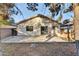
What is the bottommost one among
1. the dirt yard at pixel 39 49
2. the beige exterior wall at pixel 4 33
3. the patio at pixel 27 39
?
the dirt yard at pixel 39 49

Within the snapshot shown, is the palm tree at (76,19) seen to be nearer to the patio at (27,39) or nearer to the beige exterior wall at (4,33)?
the patio at (27,39)

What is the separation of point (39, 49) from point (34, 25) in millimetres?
161

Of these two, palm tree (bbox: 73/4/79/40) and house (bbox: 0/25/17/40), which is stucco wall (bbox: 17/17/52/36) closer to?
house (bbox: 0/25/17/40)

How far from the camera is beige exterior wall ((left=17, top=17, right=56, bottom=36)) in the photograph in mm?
966

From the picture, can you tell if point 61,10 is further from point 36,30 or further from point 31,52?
point 31,52

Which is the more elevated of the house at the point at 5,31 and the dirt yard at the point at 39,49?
the house at the point at 5,31

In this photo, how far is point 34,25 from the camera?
0.97 meters

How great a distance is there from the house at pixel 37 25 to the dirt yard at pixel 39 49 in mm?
79

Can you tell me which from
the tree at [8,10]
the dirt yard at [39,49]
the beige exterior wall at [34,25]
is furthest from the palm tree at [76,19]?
the tree at [8,10]

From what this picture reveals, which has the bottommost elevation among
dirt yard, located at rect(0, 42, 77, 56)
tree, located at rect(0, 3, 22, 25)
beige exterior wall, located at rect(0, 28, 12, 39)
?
dirt yard, located at rect(0, 42, 77, 56)

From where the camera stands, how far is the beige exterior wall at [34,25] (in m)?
0.97

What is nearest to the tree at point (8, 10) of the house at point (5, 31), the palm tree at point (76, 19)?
the house at point (5, 31)

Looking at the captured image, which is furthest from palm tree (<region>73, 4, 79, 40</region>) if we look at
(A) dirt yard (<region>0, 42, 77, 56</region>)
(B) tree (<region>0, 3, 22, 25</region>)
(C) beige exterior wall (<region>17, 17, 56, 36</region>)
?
(B) tree (<region>0, 3, 22, 25</region>)

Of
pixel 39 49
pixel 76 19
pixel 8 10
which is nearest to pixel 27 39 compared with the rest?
pixel 39 49
